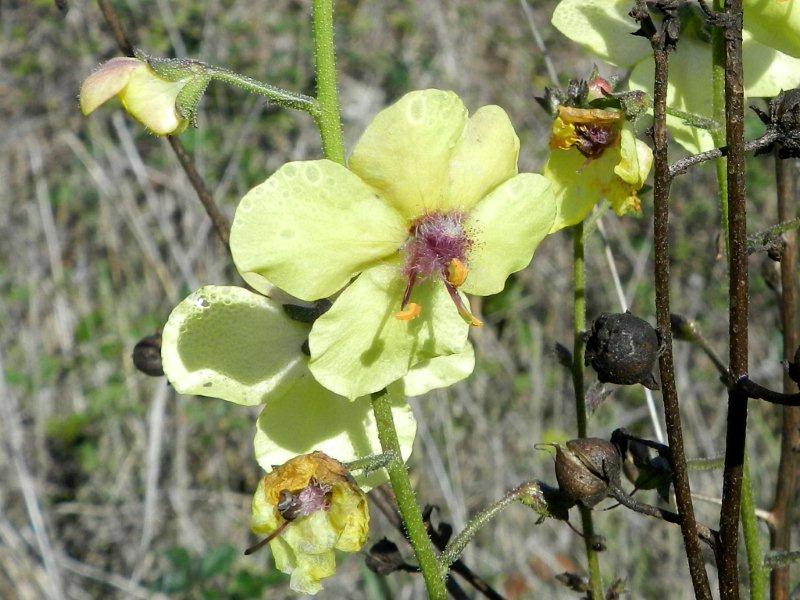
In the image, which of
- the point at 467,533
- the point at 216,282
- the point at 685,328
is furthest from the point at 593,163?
the point at 216,282

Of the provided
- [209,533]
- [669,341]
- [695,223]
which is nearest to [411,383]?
[669,341]

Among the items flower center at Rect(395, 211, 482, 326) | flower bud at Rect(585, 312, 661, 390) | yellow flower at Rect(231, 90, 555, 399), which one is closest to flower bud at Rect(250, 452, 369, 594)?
yellow flower at Rect(231, 90, 555, 399)

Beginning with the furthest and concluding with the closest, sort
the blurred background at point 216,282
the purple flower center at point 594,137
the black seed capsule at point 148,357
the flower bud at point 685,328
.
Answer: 1. the blurred background at point 216,282
2. the black seed capsule at point 148,357
3. the flower bud at point 685,328
4. the purple flower center at point 594,137

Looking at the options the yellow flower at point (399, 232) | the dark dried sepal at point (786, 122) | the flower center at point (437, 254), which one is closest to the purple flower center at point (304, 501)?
the yellow flower at point (399, 232)

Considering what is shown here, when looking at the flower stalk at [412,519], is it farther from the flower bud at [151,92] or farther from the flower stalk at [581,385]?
the flower bud at [151,92]

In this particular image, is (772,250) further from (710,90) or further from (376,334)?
(376,334)
